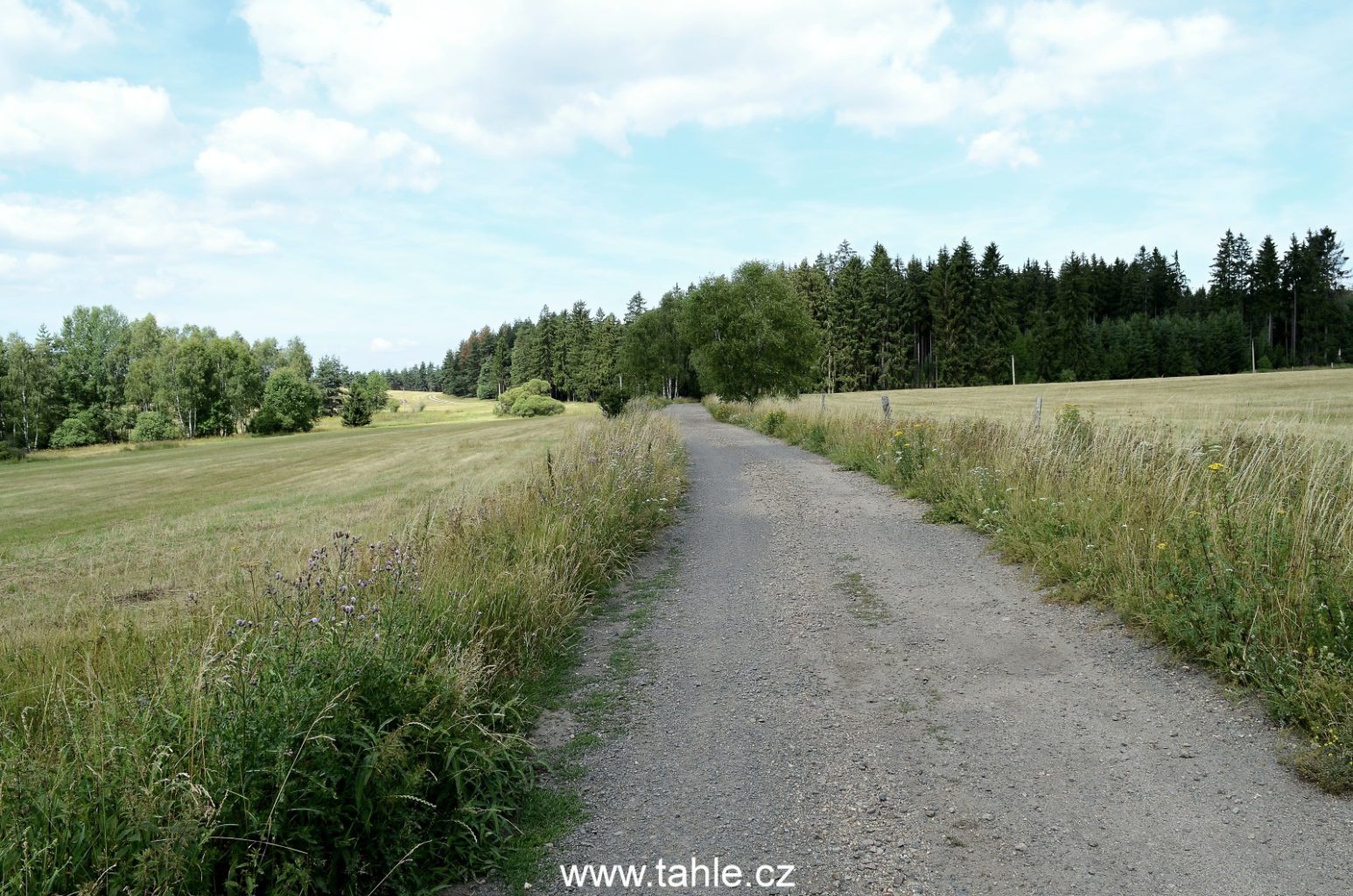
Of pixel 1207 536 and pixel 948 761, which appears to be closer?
pixel 948 761

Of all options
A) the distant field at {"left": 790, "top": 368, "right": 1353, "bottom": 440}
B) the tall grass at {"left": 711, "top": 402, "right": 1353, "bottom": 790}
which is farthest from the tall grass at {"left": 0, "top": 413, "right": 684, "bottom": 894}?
the distant field at {"left": 790, "top": 368, "right": 1353, "bottom": 440}

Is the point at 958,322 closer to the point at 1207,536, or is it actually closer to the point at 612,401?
the point at 612,401

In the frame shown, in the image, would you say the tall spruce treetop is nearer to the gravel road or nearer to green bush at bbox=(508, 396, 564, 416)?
green bush at bbox=(508, 396, 564, 416)

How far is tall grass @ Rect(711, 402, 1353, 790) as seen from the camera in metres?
3.92

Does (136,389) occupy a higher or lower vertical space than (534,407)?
higher

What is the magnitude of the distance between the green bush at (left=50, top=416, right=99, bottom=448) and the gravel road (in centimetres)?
6783

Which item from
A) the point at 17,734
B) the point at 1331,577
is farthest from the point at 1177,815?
the point at 17,734

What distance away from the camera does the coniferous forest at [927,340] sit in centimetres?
6562

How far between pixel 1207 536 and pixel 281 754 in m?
6.04

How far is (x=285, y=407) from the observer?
217 feet

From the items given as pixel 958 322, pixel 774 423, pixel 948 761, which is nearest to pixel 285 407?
pixel 774 423

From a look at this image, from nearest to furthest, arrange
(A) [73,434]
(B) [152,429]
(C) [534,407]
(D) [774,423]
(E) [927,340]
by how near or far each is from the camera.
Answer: (D) [774,423] < (A) [73,434] < (B) [152,429] < (C) [534,407] < (E) [927,340]

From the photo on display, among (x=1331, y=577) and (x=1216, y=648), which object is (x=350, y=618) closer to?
(x=1216, y=648)

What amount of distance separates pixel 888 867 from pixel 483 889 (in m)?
1.59
